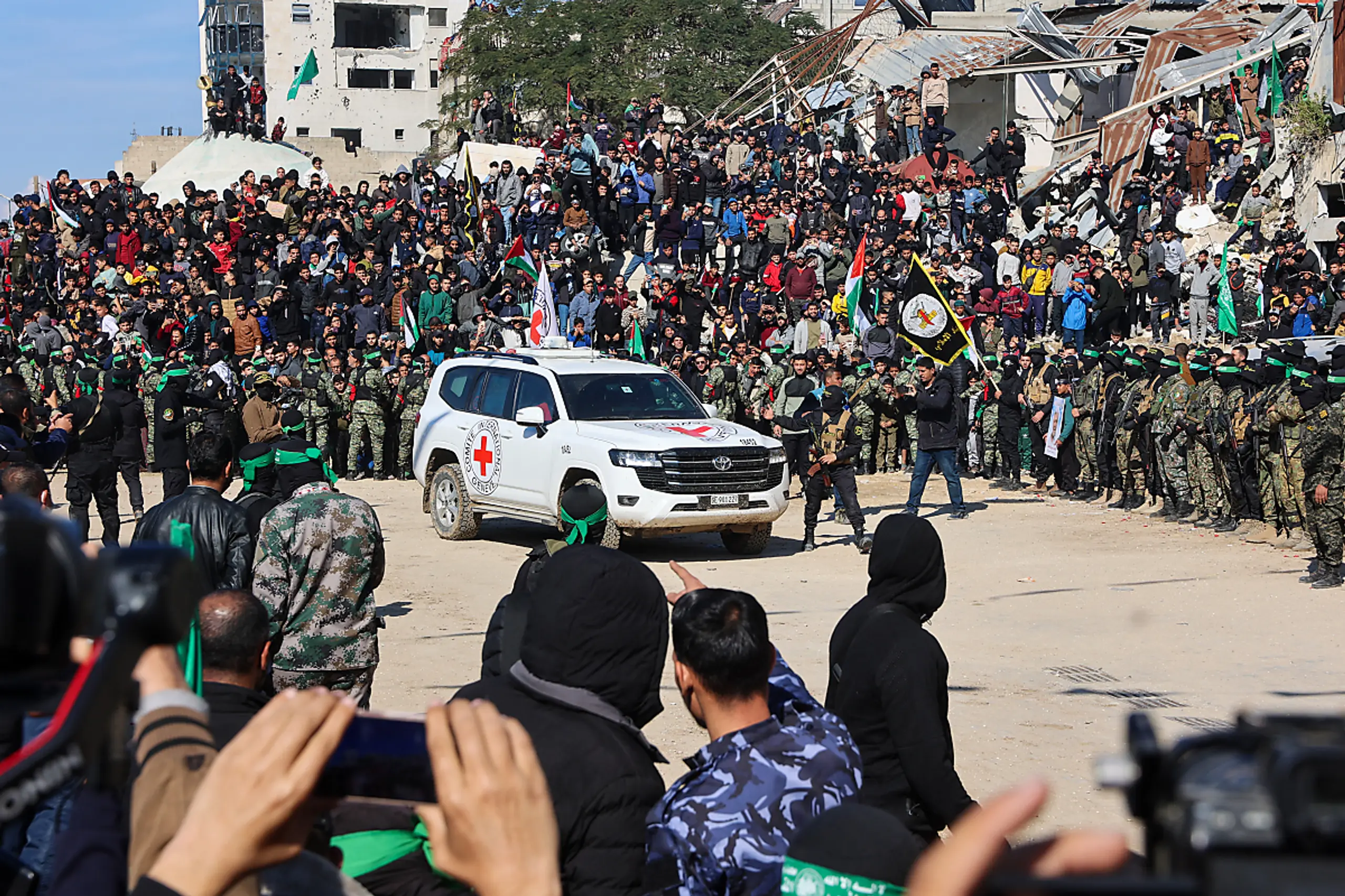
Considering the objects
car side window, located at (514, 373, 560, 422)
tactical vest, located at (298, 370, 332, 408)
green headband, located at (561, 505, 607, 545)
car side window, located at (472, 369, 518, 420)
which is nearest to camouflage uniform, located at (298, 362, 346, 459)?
tactical vest, located at (298, 370, 332, 408)

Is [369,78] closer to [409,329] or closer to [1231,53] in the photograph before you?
[1231,53]

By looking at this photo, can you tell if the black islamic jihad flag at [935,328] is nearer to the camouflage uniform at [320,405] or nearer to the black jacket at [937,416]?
the black jacket at [937,416]

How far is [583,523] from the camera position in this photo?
7.11 m

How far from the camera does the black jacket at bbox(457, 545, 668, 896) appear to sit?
2.94 metres

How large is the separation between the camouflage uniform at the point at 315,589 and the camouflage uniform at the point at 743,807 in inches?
125

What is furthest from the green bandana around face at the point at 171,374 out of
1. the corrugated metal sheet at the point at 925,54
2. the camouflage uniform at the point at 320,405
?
the corrugated metal sheet at the point at 925,54

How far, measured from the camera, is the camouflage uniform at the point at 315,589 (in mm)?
5820

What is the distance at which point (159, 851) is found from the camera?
6.73 feet

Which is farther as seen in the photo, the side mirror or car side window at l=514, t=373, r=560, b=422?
car side window at l=514, t=373, r=560, b=422

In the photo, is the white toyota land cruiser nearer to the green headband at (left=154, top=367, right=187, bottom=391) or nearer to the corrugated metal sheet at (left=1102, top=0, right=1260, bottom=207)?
the green headband at (left=154, top=367, right=187, bottom=391)

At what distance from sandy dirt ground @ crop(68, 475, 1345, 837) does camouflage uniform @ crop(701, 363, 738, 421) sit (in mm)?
3716

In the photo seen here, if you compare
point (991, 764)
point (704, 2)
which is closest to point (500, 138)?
point (704, 2)

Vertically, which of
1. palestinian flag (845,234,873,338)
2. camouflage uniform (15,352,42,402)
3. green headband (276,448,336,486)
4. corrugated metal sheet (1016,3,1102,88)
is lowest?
green headband (276,448,336,486)

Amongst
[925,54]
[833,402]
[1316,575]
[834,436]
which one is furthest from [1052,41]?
[1316,575]
